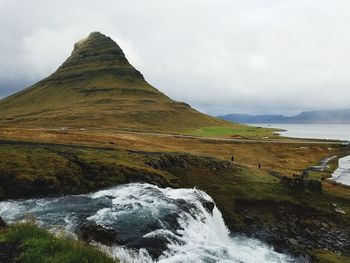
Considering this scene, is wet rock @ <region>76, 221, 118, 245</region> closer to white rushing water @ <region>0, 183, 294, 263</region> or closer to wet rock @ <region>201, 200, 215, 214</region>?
white rushing water @ <region>0, 183, 294, 263</region>

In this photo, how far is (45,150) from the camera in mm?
61500

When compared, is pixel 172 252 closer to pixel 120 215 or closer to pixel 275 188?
pixel 120 215

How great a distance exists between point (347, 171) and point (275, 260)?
82.3m

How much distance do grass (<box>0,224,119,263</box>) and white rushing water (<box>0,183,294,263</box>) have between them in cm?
891

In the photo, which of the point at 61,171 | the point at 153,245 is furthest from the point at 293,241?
the point at 61,171

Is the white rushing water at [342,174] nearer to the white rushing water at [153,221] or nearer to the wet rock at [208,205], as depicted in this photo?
the wet rock at [208,205]

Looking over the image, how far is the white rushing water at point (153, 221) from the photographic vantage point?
103 ft

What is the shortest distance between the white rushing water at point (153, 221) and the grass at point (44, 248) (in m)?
8.91

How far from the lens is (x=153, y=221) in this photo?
3694 cm

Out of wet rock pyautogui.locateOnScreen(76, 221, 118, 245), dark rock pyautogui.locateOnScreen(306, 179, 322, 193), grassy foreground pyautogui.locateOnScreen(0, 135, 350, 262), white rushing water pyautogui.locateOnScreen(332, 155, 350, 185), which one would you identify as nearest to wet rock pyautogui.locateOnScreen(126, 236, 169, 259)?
wet rock pyautogui.locateOnScreen(76, 221, 118, 245)

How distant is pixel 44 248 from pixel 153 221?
19742mm

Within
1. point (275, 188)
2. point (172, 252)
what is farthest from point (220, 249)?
point (275, 188)

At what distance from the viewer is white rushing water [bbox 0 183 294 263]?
103 feet

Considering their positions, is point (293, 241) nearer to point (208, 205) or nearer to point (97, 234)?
point (208, 205)
